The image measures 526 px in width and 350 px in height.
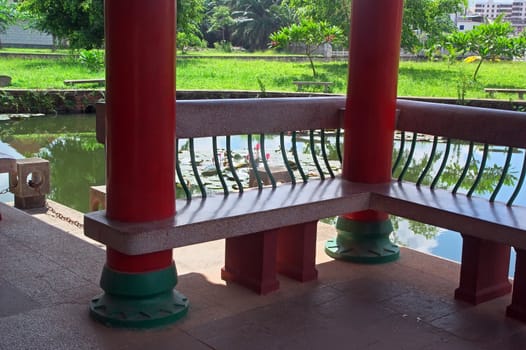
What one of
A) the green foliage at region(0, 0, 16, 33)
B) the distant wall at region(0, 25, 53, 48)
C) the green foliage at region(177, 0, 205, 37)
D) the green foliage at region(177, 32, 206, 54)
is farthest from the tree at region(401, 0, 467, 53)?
the distant wall at region(0, 25, 53, 48)

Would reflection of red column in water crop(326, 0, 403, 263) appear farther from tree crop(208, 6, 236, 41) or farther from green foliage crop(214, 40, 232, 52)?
tree crop(208, 6, 236, 41)

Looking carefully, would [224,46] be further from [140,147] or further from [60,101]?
[140,147]

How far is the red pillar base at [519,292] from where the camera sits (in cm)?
321

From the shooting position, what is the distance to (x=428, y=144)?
13008mm

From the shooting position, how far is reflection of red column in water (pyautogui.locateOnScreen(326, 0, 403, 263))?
3840 mm

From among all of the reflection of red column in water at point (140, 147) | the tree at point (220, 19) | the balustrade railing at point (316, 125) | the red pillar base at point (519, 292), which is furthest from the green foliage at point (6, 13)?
the red pillar base at point (519, 292)

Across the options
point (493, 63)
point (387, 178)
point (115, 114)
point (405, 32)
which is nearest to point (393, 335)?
point (387, 178)

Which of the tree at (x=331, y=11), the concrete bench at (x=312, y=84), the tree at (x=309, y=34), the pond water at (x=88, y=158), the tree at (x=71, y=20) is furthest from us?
the tree at (x=331, y=11)

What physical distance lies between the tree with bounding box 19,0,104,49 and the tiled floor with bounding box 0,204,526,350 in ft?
67.1

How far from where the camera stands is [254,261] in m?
3.51

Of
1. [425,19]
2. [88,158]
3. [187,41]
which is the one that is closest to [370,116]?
[88,158]

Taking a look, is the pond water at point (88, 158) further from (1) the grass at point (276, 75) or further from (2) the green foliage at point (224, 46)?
(2) the green foliage at point (224, 46)

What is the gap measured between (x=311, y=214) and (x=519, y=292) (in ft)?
3.45

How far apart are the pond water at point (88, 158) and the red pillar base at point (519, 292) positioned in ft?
8.23
